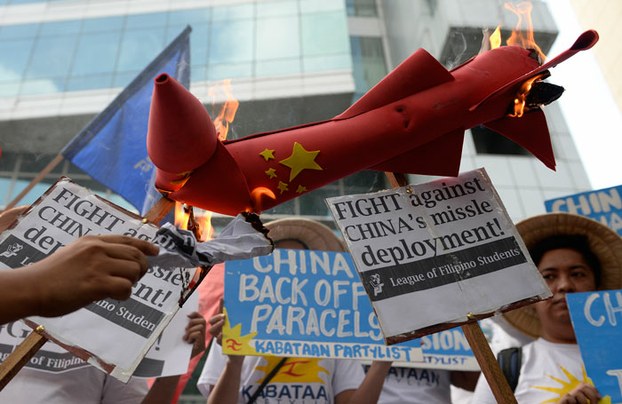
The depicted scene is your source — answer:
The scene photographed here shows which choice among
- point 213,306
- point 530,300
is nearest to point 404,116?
point 530,300

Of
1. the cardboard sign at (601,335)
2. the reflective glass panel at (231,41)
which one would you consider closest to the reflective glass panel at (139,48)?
the reflective glass panel at (231,41)

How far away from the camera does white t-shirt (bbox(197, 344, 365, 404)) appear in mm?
2512

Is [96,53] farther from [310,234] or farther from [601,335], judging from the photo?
[601,335]

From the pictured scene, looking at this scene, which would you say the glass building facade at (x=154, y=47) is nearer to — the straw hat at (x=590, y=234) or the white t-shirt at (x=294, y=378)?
the straw hat at (x=590, y=234)

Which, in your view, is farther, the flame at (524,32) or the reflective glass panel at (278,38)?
the reflective glass panel at (278,38)

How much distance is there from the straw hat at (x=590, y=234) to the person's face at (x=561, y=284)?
9cm

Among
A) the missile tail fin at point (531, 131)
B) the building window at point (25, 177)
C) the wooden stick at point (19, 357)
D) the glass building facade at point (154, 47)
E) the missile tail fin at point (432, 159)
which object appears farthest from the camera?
the glass building facade at point (154, 47)

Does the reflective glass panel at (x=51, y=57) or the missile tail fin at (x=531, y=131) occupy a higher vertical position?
the reflective glass panel at (x=51, y=57)

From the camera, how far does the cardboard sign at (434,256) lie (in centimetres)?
181

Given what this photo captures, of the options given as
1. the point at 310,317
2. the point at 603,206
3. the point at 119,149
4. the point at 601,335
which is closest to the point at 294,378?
the point at 310,317

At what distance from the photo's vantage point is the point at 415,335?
1.76m

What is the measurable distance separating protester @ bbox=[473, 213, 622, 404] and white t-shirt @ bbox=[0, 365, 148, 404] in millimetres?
1604

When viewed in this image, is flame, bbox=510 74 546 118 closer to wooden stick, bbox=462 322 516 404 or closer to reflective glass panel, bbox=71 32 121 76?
wooden stick, bbox=462 322 516 404

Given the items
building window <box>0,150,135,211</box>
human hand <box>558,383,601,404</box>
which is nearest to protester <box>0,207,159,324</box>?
human hand <box>558,383,601,404</box>
